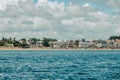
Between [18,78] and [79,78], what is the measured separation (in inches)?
395

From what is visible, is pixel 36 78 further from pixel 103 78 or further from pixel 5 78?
Answer: pixel 103 78

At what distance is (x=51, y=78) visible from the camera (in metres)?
68.1

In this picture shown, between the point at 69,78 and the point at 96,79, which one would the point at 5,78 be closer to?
the point at 69,78

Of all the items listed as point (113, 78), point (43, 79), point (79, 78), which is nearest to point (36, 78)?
point (43, 79)

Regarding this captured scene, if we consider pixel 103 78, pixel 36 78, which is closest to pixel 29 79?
pixel 36 78

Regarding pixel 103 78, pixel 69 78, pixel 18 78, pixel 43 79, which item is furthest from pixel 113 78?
pixel 18 78

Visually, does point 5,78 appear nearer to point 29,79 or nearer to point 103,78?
point 29,79

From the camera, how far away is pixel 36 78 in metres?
68.2

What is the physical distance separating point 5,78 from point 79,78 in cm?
1217

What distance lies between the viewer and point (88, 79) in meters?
66.8

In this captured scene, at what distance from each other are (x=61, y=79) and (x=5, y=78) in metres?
9.30

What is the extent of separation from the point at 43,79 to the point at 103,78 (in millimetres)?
9813

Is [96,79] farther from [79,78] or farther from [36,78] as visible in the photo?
[36,78]

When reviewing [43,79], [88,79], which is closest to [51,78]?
[43,79]
